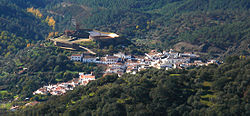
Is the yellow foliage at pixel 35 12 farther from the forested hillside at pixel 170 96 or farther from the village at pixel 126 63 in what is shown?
the forested hillside at pixel 170 96

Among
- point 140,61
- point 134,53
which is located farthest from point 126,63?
point 134,53

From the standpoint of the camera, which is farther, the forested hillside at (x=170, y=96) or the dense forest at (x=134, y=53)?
the dense forest at (x=134, y=53)

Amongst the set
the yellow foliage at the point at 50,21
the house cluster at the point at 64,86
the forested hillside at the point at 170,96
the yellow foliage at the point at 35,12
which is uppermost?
the yellow foliage at the point at 35,12

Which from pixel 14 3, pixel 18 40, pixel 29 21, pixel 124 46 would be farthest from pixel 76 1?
pixel 124 46

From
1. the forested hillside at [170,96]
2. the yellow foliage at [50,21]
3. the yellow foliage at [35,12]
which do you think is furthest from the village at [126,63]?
the yellow foliage at [35,12]

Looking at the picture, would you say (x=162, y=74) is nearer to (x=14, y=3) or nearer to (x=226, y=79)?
(x=226, y=79)

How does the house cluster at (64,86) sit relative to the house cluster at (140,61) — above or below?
below

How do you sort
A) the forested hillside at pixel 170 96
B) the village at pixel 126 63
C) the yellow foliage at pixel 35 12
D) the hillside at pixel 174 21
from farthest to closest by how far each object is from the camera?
the yellow foliage at pixel 35 12 → the hillside at pixel 174 21 → the village at pixel 126 63 → the forested hillside at pixel 170 96

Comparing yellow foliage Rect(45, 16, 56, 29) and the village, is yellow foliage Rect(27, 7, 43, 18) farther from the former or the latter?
the village
